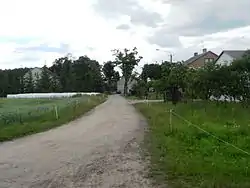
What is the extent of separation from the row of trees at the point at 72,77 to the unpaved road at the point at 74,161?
8948 centimetres

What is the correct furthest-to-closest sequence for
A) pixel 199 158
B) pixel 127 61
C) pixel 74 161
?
1. pixel 127 61
2. pixel 74 161
3. pixel 199 158

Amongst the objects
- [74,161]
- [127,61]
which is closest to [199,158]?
[74,161]

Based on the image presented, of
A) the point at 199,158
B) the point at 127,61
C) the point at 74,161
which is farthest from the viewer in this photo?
the point at 127,61

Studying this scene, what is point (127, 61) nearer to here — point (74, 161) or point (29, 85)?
point (29, 85)

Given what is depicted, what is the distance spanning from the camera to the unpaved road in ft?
30.2

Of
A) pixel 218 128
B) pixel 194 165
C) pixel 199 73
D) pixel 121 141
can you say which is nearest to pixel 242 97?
pixel 199 73

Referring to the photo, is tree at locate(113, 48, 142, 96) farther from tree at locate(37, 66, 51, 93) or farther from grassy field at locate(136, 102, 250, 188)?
grassy field at locate(136, 102, 250, 188)

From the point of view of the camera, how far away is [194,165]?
33.7 feet

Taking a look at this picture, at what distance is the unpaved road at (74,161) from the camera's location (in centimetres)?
920

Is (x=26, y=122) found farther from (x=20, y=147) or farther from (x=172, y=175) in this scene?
(x=172, y=175)

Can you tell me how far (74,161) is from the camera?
11945mm

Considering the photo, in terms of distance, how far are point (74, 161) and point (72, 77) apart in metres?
105

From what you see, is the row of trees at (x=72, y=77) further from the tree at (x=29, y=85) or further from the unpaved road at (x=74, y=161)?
the unpaved road at (x=74, y=161)

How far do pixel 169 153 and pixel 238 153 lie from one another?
1.93 metres
